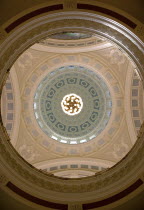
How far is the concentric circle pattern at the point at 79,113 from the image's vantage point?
2072cm

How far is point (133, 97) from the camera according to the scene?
18.9m

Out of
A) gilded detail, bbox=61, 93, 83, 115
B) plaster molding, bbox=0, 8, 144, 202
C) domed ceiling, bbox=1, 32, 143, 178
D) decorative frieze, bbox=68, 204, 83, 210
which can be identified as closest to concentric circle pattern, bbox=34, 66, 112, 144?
domed ceiling, bbox=1, 32, 143, 178

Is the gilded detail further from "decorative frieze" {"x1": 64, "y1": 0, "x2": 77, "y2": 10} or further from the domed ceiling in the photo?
"decorative frieze" {"x1": 64, "y1": 0, "x2": 77, "y2": 10}

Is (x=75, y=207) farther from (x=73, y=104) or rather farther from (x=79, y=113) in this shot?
(x=73, y=104)

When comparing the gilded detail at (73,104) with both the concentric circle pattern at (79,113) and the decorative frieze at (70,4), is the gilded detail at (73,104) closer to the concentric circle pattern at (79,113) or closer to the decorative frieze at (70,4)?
the concentric circle pattern at (79,113)

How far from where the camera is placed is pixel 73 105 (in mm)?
21812

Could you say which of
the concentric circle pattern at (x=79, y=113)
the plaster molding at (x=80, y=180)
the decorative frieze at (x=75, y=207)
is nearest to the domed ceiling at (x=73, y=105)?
the concentric circle pattern at (x=79, y=113)

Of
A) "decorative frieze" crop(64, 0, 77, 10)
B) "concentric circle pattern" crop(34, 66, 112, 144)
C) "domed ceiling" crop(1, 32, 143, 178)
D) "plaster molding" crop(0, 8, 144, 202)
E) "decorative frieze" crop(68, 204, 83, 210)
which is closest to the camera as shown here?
"decorative frieze" crop(64, 0, 77, 10)

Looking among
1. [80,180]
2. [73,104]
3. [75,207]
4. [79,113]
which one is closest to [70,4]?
[80,180]

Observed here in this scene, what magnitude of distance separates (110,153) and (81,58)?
6.65 metres

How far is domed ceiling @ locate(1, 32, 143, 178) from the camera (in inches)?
746

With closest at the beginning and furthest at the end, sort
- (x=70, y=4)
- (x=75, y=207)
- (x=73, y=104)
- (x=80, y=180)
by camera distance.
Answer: (x=70, y=4), (x=75, y=207), (x=80, y=180), (x=73, y=104)

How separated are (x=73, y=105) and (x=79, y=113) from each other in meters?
0.74

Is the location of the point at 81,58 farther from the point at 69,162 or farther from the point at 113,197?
the point at 113,197
